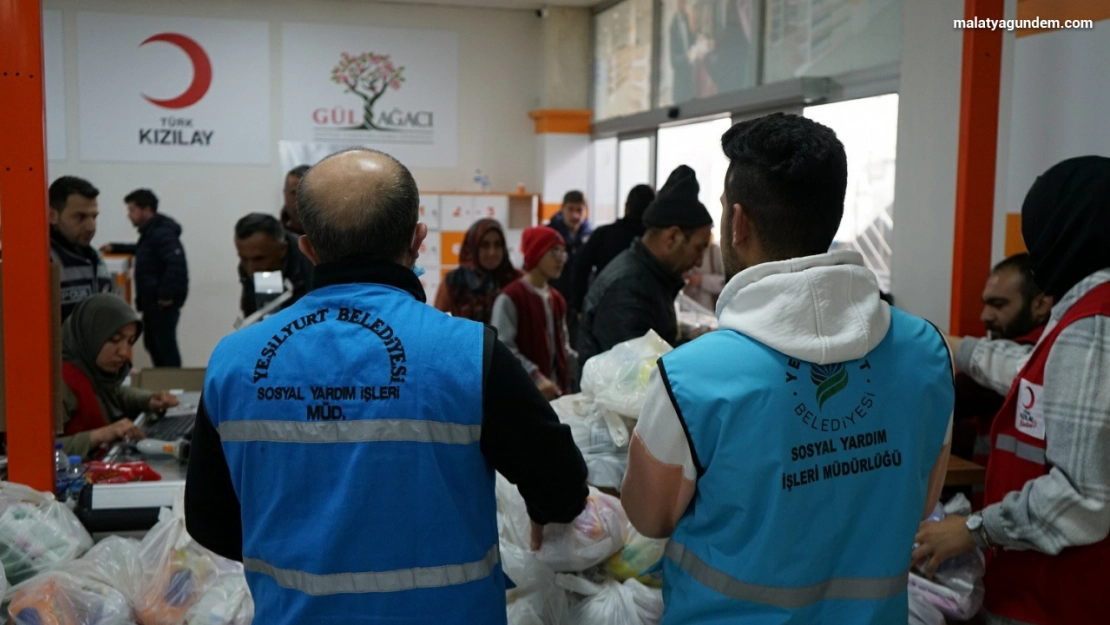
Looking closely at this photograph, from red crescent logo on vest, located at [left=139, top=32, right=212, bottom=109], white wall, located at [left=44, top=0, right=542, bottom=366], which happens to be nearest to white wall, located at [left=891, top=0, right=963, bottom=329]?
white wall, located at [left=44, top=0, right=542, bottom=366]

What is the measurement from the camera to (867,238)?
518 centimetres

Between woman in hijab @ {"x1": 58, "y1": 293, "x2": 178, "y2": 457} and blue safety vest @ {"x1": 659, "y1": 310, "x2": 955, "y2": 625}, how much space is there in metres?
2.07

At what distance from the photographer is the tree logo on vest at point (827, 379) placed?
1315mm

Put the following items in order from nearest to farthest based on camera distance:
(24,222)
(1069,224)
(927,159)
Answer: (1069,224), (24,222), (927,159)

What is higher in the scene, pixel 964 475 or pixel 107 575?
pixel 964 475

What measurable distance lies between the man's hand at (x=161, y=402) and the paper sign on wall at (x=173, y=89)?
6.16 m

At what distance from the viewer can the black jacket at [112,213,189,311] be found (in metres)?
7.16

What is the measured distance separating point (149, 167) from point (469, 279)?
5.55m

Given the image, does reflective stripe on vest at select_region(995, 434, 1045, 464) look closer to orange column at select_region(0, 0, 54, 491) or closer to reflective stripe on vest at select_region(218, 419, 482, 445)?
reflective stripe on vest at select_region(218, 419, 482, 445)

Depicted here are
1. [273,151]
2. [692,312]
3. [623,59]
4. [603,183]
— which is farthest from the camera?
[603,183]

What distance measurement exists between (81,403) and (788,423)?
2433 mm

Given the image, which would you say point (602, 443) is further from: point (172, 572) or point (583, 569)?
point (172, 572)

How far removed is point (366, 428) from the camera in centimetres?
137

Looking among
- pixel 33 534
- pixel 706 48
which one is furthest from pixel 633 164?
pixel 33 534
